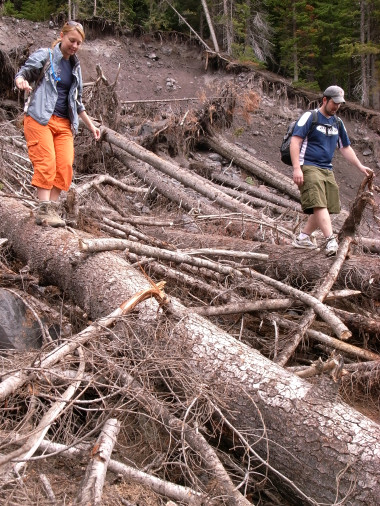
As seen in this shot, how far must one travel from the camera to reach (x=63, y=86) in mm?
4402

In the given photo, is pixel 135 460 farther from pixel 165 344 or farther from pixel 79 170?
pixel 79 170

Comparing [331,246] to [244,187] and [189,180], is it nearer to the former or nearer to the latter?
[189,180]

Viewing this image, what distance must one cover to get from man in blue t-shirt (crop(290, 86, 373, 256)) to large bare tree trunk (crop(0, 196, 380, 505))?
2.14 m

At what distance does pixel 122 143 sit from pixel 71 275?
17.4 ft

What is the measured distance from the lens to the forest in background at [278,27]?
20.9m

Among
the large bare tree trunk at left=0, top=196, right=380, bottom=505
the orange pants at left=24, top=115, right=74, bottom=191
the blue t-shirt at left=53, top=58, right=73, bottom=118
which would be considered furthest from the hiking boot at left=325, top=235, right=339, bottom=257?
the blue t-shirt at left=53, top=58, right=73, bottom=118

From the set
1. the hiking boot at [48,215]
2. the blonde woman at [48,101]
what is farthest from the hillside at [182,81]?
the hiking boot at [48,215]

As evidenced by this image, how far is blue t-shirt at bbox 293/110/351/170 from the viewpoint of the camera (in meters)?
4.86

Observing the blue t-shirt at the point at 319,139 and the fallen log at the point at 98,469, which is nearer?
the fallen log at the point at 98,469

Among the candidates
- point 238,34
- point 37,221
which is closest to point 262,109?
point 238,34

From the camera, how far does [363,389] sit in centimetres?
357

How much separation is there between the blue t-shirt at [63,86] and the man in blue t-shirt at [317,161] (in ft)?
7.29

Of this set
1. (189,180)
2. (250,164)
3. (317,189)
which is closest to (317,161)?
(317,189)

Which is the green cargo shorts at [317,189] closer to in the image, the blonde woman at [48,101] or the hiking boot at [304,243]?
the hiking boot at [304,243]
